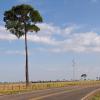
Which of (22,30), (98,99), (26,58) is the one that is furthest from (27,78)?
(98,99)

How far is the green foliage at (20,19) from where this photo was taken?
6475 cm

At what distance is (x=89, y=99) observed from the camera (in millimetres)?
31781

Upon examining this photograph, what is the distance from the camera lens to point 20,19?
65500mm

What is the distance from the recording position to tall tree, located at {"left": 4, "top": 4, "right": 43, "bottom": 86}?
64.7m

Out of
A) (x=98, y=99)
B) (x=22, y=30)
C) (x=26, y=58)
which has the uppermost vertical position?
(x=22, y=30)

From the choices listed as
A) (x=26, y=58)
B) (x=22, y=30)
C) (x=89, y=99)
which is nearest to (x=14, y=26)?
(x=22, y=30)

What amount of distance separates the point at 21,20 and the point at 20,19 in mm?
241

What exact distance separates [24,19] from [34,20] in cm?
170

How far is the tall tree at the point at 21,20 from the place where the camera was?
212 ft

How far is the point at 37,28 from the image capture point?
6575 cm

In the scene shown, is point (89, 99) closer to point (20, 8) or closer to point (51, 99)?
point (51, 99)

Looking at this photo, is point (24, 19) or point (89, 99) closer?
point (89, 99)

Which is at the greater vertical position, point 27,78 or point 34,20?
point 34,20

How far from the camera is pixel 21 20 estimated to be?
65.6 metres
